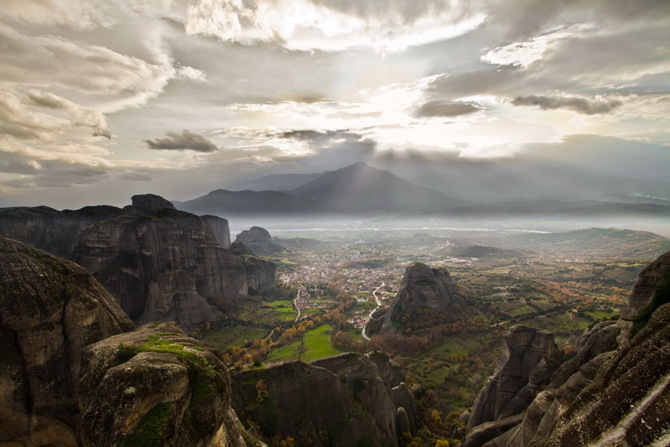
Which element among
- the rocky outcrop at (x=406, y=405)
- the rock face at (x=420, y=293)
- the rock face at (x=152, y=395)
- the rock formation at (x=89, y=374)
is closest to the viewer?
the rock face at (x=152, y=395)

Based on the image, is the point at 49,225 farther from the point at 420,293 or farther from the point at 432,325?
the point at 432,325

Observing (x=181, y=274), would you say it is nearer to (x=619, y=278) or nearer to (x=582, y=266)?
(x=619, y=278)

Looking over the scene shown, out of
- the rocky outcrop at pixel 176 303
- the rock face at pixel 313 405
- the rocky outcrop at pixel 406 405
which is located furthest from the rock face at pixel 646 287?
the rocky outcrop at pixel 176 303

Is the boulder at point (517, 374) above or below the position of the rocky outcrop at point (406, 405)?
above

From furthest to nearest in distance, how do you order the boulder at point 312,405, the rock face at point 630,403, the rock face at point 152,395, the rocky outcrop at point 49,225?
the rocky outcrop at point 49,225
the boulder at point 312,405
the rock face at point 152,395
the rock face at point 630,403

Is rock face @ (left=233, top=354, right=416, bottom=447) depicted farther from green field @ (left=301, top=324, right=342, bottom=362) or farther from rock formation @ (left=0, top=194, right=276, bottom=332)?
rock formation @ (left=0, top=194, right=276, bottom=332)

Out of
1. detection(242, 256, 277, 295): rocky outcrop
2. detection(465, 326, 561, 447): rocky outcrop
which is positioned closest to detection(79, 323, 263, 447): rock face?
detection(465, 326, 561, 447): rocky outcrop

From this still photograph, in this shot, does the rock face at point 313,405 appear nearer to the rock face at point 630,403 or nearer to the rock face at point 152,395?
the rock face at point 152,395

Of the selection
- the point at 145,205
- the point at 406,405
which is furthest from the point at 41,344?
the point at 145,205
